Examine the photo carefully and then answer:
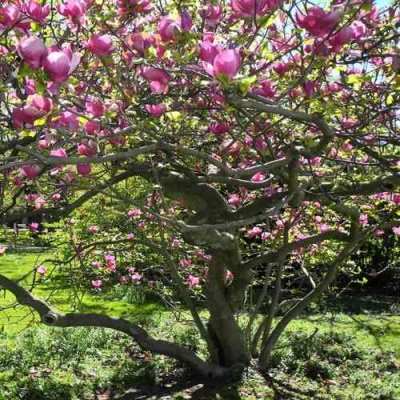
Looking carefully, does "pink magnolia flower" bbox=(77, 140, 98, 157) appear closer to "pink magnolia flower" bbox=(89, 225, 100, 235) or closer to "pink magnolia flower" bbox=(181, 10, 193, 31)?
"pink magnolia flower" bbox=(181, 10, 193, 31)

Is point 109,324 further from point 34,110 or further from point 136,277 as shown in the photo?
point 34,110

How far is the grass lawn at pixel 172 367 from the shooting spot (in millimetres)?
4734

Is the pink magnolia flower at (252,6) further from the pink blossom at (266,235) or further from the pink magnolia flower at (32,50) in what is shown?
the pink blossom at (266,235)

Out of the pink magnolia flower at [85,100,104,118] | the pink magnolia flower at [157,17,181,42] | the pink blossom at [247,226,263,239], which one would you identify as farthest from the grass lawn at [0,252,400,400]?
the pink magnolia flower at [157,17,181,42]

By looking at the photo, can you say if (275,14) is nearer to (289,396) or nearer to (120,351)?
(289,396)

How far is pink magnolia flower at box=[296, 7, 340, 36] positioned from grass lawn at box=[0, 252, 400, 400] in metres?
3.32

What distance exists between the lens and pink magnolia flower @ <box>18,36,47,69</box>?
176 centimetres

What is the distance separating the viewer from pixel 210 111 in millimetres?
3367

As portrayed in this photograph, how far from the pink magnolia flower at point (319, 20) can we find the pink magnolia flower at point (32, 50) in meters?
0.86

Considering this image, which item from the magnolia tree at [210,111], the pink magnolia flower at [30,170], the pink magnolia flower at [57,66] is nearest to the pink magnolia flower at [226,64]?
the magnolia tree at [210,111]

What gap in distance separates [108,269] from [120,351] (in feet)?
3.32

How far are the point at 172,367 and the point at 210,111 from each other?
2.87 meters

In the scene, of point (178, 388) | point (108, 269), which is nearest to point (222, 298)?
point (178, 388)

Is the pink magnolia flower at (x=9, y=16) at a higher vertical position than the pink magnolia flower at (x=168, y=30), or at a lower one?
higher
